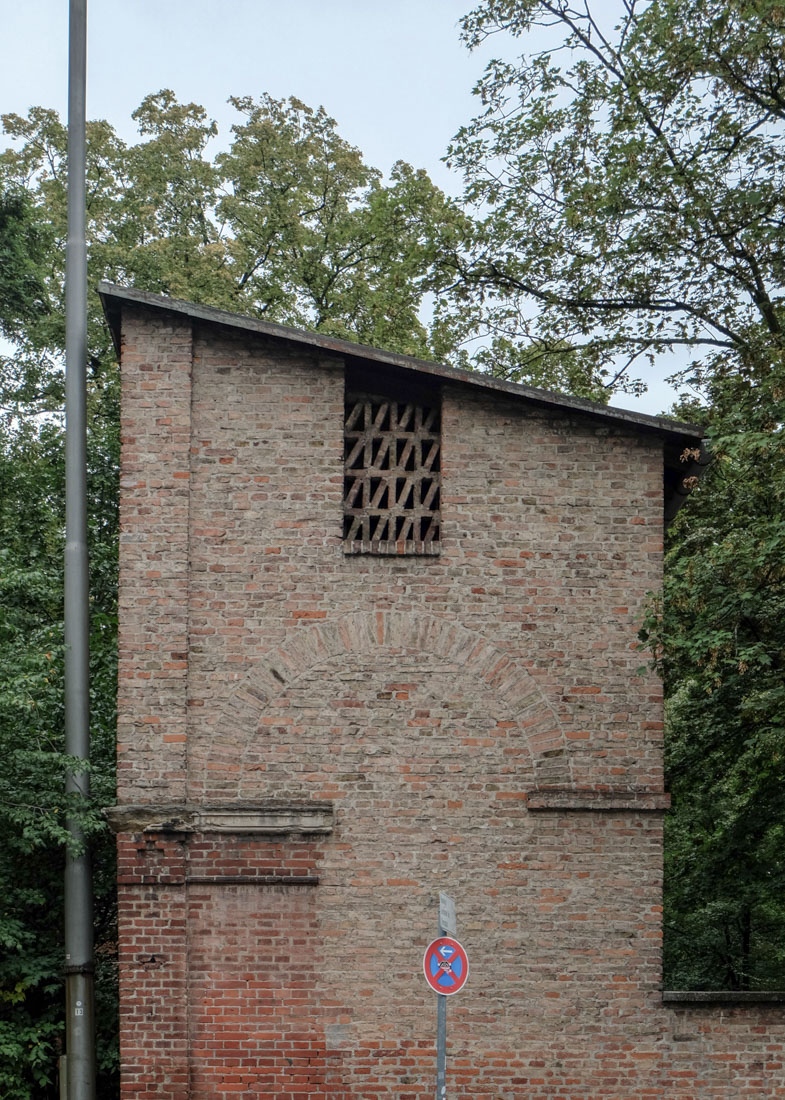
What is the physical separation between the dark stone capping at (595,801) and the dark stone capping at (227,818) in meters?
1.78

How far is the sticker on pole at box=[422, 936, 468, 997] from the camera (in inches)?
321

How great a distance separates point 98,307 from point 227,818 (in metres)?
11.6

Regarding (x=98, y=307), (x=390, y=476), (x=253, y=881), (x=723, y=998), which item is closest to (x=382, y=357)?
(x=390, y=476)

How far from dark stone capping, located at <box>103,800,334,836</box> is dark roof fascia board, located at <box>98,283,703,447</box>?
3.84m

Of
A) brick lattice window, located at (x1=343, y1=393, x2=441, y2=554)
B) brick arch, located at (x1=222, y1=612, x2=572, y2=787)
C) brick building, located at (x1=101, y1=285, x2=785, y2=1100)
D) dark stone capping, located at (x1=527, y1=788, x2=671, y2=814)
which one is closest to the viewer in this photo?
brick building, located at (x1=101, y1=285, x2=785, y2=1100)

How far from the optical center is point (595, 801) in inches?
390

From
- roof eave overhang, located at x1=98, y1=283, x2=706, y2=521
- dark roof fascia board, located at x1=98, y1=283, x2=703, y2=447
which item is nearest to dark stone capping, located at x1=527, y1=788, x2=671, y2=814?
roof eave overhang, located at x1=98, y1=283, x2=706, y2=521

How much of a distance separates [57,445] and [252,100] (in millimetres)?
9407

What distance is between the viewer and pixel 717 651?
9547 millimetres

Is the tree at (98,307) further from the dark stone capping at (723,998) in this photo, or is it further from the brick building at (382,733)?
the dark stone capping at (723,998)

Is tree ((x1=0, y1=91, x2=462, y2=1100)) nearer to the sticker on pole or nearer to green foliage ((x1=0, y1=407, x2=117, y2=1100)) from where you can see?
green foliage ((x1=0, y1=407, x2=117, y2=1100))

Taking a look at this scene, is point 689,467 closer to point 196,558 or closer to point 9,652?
point 196,558

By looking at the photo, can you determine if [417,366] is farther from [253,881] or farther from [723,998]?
[723,998]

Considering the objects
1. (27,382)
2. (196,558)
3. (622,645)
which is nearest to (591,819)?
(622,645)
